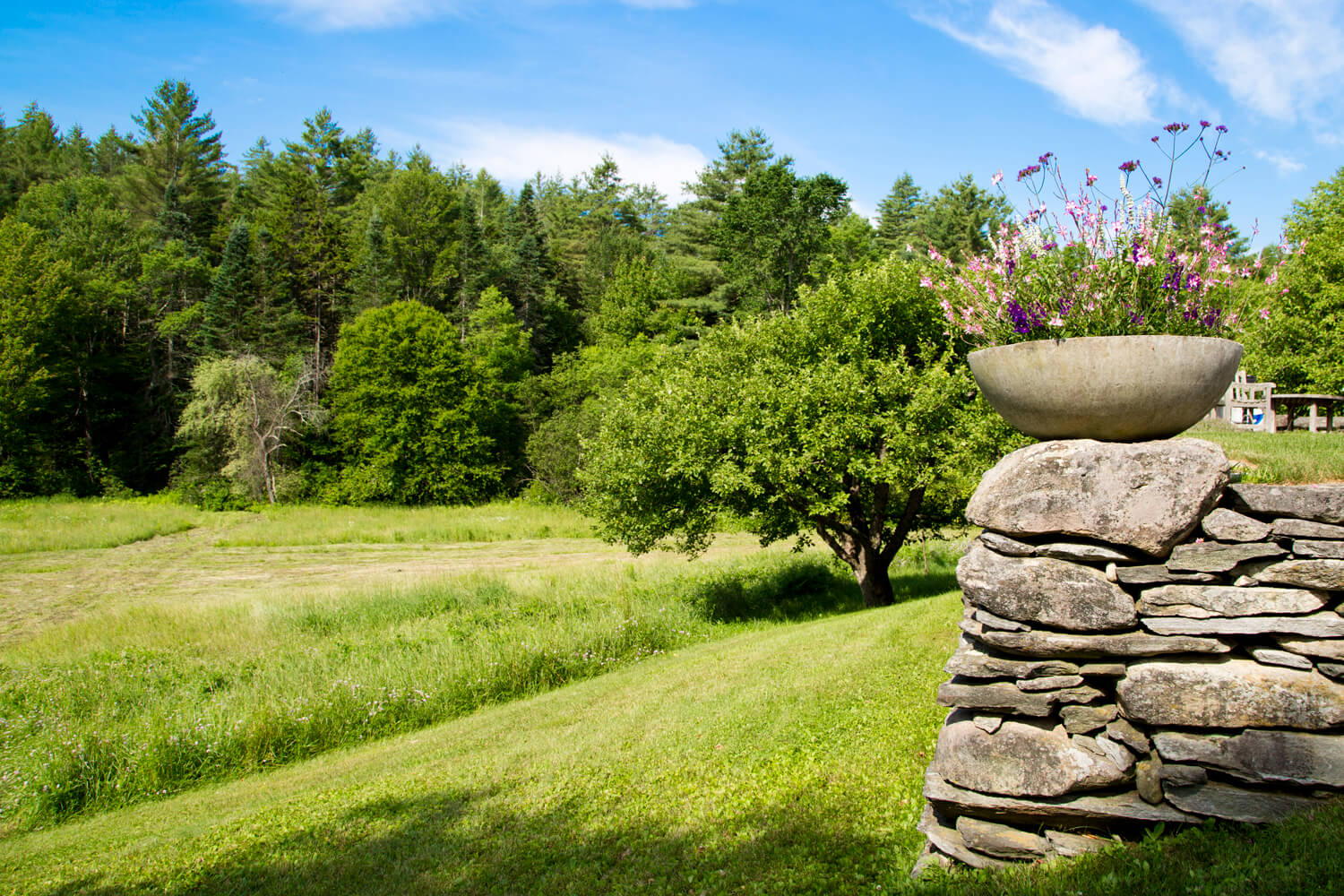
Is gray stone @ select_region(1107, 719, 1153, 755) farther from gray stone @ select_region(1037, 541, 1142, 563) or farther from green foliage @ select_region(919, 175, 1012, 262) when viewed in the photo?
green foliage @ select_region(919, 175, 1012, 262)

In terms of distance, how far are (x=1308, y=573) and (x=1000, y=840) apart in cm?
207

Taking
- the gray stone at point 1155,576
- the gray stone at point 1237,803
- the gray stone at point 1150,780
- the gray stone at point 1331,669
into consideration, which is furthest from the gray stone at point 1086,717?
the gray stone at point 1331,669

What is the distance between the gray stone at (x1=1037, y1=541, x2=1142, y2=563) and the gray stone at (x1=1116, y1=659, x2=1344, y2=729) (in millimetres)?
557

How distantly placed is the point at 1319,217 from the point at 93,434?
66.5 meters

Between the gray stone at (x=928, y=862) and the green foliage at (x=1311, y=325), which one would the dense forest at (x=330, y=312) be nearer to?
the green foliage at (x=1311, y=325)

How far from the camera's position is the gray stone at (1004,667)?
437 centimetres

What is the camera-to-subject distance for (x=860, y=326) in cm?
1553

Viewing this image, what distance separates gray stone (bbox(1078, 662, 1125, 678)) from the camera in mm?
4285

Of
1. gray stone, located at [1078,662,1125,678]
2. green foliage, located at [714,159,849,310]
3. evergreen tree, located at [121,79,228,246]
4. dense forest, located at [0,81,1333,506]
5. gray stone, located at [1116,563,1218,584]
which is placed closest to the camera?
gray stone, located at [1116,563,1218,584]

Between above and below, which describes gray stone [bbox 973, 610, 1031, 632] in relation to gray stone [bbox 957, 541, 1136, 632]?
below

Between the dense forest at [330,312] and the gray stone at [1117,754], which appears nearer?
the gray stone at [1117,754]

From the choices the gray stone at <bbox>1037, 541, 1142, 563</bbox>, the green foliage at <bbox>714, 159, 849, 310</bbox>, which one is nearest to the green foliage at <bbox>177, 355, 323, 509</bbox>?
the green foliage at <bbox>714, 159, 849, 310</bbox>

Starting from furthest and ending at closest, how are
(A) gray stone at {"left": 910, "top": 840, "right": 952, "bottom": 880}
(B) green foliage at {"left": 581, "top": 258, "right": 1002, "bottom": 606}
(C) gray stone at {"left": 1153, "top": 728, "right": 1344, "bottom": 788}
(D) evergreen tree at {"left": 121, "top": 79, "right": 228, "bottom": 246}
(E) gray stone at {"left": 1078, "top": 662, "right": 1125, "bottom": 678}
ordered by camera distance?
(D) evergreen tree at {"left": 121, "top": 79, "right": 228, "bottom": 246}, (B) green foliage at {"left": 581, "top": 258, "right": 1002, "bottom": 606}, (A) gray stone at {"left": 910, "top": 840, "right": 952, "bottom": 880}, (E) gray stone at {"left": 1078, "top": 662, "right": 1125, "bottom": 678}, (C) gray stone at {"left": 1153, "top": 728, "right": 1344, "bottom": 788}

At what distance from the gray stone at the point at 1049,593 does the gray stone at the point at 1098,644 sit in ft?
0.21
